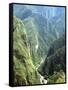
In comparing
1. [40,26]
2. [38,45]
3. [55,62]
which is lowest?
[55,62]

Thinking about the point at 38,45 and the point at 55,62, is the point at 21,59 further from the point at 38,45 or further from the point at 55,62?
the point at 55,62

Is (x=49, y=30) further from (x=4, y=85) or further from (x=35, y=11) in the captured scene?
(x=4, y=85)

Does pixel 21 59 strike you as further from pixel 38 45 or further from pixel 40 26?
pixel 40 26

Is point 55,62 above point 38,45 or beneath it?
beneath

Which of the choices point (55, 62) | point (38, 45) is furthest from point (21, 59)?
point (55, 62)

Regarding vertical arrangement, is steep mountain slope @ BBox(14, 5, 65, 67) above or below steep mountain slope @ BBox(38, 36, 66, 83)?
above

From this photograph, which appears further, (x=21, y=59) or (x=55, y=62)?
(x=55, y=62)
